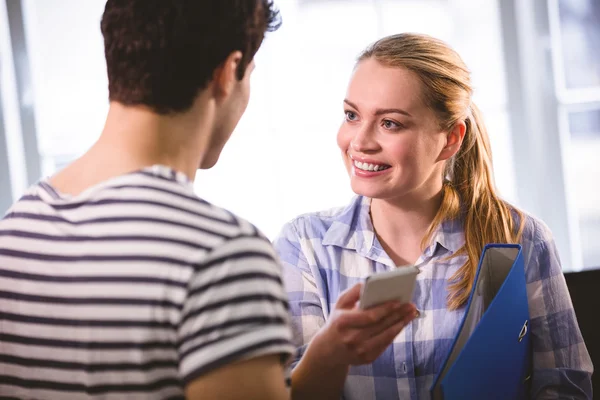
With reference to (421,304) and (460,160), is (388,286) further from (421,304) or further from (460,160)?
(460,160)

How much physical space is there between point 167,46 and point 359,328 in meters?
0.49

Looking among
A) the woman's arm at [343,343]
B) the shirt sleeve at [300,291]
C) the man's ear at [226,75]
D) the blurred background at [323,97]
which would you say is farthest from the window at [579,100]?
the man's ear at [226,75]

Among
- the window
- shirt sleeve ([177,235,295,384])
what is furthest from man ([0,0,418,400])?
the window

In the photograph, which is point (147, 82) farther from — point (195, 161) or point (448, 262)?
point (448, 262)

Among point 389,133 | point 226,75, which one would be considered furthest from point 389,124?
point 226,75

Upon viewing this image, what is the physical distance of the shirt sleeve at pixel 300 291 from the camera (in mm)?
1522

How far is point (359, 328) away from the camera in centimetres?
101

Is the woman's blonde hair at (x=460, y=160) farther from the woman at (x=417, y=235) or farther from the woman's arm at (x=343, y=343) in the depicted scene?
the woman's arm at (x=343, y=343)

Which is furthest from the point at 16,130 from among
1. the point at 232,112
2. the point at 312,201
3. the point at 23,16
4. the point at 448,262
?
the point at 232,112

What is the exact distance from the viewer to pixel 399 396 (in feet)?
4.88

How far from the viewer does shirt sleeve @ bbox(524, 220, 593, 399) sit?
4.82 ft

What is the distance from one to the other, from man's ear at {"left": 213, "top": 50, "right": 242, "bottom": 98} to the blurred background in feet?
7.40

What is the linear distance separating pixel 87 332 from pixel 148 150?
22cm

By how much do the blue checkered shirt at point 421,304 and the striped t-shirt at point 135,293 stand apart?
782 millimetres
